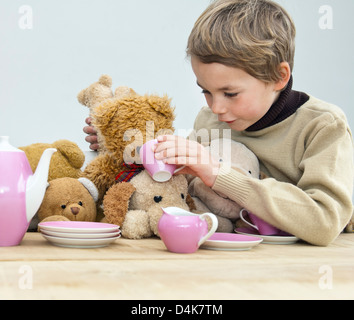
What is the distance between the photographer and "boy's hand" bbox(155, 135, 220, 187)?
0.91 metres

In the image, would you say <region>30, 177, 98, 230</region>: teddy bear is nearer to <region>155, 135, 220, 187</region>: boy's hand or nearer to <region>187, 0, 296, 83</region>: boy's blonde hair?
<region>155, 135, 220, 187</region>: boy's hand

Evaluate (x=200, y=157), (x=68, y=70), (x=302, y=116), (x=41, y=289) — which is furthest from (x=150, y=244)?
(x=68, y=70)

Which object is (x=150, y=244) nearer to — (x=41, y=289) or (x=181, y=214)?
(x=181, y=214)

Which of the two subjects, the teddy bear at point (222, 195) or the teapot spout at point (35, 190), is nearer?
the teapot spout at point (35, 190)

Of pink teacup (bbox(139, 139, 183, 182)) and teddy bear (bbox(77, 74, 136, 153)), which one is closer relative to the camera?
pink teacup (bbox(139, 139, 183, 182))

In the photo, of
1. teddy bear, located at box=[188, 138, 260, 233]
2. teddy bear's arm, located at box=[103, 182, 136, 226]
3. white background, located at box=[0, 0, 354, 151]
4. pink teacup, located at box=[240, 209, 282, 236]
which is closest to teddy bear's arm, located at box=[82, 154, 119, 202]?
teddy bear's arm, located at box=[103, 182, 136, 226]

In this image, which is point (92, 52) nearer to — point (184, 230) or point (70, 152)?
point (70, 152)

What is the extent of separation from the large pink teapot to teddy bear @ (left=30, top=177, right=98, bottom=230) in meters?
0.18

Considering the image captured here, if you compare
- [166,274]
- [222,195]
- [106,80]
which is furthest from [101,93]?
[166,274]

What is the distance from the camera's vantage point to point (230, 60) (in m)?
0.99

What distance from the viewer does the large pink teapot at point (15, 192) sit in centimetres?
76

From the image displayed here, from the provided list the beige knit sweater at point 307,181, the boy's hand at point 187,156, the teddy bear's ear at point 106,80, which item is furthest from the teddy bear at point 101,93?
the beige knit sweater at point 307,181

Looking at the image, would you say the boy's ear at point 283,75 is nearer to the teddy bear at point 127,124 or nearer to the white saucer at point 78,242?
the teddy bear at point 127,124
